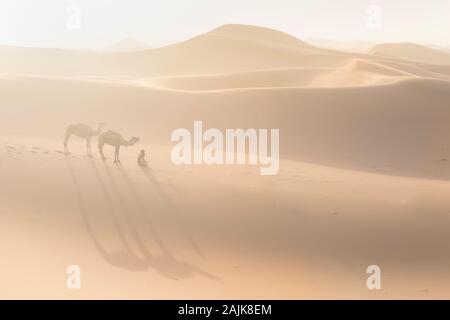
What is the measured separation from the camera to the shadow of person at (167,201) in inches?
222

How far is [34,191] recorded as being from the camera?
6402mm

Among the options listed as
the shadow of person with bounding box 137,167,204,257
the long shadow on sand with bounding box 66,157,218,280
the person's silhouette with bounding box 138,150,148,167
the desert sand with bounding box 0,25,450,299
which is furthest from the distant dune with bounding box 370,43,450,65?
the long shadow on sand with bounding box 66,157,218,280

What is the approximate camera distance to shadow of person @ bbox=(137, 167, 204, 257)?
222 inches

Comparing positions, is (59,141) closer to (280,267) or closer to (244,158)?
(244,158)

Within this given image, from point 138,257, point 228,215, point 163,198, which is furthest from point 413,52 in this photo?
point 138,257

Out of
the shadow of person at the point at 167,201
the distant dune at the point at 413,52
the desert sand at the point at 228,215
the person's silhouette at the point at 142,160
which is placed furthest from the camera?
the distant dune at the point at 413,52

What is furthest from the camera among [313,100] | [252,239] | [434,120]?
[313,100]

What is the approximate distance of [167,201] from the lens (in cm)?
645

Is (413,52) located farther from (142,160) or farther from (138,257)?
(138,257)

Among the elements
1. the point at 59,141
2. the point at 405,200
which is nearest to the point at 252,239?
the point at 405,200

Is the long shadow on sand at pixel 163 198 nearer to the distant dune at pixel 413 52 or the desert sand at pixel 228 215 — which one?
the desert sand at pixel 228 215

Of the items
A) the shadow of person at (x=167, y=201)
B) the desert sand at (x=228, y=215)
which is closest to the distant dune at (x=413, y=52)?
the desert sand at (x=228, y=215)

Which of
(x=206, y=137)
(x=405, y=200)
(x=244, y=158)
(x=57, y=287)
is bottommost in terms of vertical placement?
(x=57, y=287)

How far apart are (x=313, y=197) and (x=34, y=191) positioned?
4.27 metres
